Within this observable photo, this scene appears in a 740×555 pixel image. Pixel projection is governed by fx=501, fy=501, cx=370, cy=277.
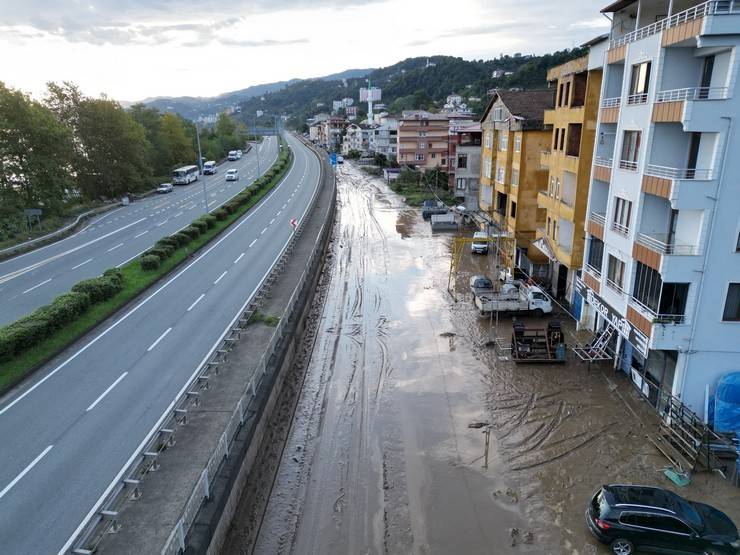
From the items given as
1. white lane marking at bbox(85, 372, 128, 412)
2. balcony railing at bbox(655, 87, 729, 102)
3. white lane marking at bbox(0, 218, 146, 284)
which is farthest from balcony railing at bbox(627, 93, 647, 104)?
white lane marking at bbox(0, 218, 146, 284)

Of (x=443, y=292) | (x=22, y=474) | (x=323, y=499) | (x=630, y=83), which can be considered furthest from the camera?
(x=443, y=292)

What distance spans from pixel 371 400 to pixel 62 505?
10.7m

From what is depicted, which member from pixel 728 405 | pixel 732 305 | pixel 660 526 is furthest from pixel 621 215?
pixel 660 526

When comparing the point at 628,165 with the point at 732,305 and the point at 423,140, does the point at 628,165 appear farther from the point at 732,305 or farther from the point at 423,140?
the point at 423,140

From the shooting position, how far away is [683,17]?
16.7m

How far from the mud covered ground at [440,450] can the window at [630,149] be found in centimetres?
858

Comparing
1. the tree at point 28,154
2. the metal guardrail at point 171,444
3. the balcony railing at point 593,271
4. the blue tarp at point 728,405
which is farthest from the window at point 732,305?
the tree at point 28,154

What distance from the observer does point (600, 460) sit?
623 inches

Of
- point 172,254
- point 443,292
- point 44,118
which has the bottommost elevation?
point 443,292

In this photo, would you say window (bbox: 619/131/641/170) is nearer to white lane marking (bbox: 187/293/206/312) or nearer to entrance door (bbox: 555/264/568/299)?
entrance door (bbox: 555/264/568/299)

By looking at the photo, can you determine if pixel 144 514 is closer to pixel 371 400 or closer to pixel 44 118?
pixel 371 400

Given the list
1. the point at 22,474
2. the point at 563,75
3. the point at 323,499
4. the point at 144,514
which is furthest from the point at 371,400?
the point at 563,75

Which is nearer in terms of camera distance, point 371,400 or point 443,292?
point 371,400

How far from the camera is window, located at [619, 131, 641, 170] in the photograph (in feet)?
61.4
